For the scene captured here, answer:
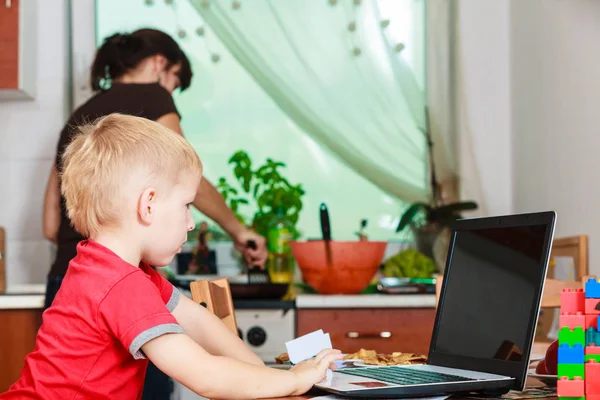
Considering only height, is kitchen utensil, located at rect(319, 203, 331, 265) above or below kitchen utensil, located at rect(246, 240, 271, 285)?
above

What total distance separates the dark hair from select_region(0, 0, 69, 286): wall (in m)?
0.76

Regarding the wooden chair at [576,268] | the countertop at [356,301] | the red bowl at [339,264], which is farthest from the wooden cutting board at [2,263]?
the wooden chair at [576,268]

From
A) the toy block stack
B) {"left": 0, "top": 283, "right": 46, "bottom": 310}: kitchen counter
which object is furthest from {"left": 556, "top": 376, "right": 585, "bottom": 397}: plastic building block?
{"left": 0, "top": 283, "right": 46, "bottom": 310}: kitchen counter

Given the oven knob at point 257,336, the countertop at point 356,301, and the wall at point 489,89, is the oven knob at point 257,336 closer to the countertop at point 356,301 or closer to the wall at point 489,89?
the countertop at point 356,301

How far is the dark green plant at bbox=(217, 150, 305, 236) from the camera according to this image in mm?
2846

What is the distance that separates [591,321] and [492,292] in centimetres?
33

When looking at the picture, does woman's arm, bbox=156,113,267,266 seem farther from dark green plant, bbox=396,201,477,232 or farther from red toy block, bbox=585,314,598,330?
red toy block, bbox=585,314,598,330

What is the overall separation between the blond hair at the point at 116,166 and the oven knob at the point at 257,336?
140 centimetres

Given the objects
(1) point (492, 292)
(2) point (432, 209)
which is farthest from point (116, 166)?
(2) point (432, 209)

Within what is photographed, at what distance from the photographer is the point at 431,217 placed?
292 cm

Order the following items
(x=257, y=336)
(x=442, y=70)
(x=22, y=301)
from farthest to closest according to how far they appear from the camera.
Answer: (x=442, y=70) < (x=257, y=336) < (x=22, y=301)

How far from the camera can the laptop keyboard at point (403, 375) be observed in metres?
1.00

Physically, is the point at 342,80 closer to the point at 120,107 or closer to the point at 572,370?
the point at 120,107

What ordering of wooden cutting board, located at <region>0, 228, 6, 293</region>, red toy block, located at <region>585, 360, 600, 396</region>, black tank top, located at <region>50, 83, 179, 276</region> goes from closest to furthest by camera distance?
red toy block, located at <region>585, 360, 600, 396</region> → black tank top, located at <region>50, 83, 179, 276</region> → wooden cutting board, located at <region>0, 228, 6, 293</region>
